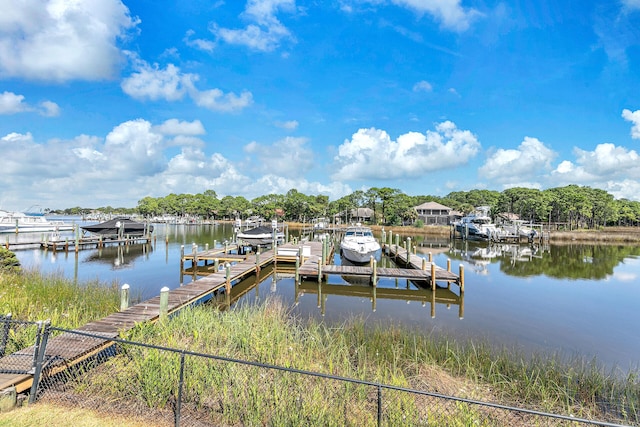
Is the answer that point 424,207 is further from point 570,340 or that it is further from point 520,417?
point 520,417

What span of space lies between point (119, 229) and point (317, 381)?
36.7 meters

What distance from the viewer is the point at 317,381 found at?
5.20 metres

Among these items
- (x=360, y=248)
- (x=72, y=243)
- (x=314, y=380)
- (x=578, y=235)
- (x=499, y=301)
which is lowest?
(x=499, y=301)

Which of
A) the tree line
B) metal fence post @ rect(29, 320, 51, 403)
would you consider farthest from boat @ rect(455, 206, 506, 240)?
metal fence post @ rect(29, 320, 51, 403)

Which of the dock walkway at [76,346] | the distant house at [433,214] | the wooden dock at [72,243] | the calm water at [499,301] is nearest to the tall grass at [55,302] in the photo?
the dock walkway at [76,346]

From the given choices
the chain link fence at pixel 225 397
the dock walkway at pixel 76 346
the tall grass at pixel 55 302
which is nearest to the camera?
the chain link fence at pixel 225 397

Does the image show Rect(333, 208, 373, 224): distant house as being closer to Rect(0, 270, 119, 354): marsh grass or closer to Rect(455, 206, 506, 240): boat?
Rect(455, 206, 506, 240): boat

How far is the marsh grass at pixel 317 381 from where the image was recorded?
464 centimetres

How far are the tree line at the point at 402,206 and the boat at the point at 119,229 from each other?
48.0 metres

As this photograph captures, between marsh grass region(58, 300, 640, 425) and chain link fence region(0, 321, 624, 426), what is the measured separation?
16 millimetres

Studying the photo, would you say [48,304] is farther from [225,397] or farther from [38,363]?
[225,397]

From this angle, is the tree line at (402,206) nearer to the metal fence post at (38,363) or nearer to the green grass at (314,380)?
the green grass at (314,380)

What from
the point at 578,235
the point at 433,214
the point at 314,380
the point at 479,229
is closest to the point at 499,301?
the point at 314,380

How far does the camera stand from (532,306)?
13.9 m
